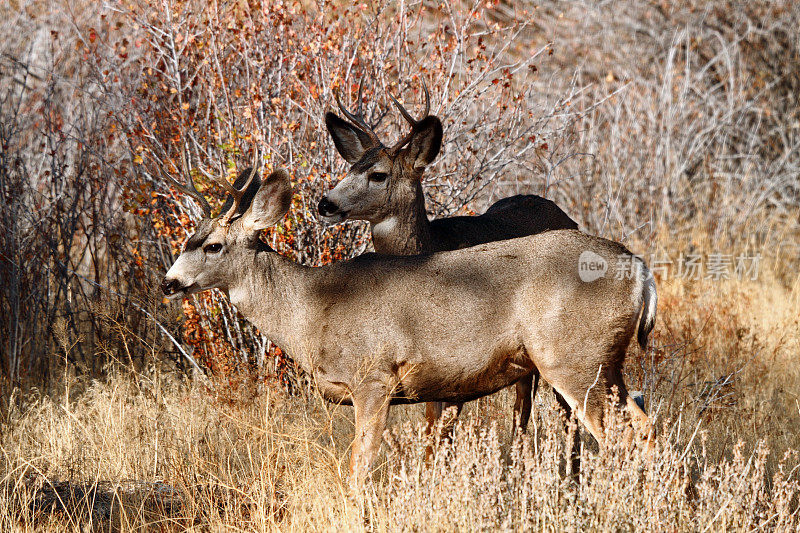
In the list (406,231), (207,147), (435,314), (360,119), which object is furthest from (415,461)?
(207,147)

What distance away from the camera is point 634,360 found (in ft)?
24.5

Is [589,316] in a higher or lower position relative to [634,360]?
higher

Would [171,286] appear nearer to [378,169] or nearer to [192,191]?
[192,191]

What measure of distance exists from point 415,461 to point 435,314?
3.32 feet

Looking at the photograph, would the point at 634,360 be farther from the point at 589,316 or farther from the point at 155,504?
the point at 155,504

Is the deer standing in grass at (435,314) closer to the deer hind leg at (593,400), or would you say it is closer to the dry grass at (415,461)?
the deer hind leg at (593,400)

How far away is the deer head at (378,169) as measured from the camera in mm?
6383

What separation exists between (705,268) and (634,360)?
3.75m

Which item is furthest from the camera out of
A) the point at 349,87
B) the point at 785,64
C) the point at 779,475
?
the point at 785,64

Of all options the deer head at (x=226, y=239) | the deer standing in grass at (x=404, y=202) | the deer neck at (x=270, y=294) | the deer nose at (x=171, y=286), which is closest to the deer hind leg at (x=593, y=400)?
the deer standing in grass at (x=404, y=202)

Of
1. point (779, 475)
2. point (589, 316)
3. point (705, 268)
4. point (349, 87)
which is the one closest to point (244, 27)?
point (349, 87)

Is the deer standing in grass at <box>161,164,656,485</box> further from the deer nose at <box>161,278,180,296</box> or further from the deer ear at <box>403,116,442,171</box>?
the deer ear at <box>403,116,442,171</box>

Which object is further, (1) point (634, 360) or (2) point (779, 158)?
(2) point (779, 158)

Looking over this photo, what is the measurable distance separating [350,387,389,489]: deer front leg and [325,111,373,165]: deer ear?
6.98 ft
